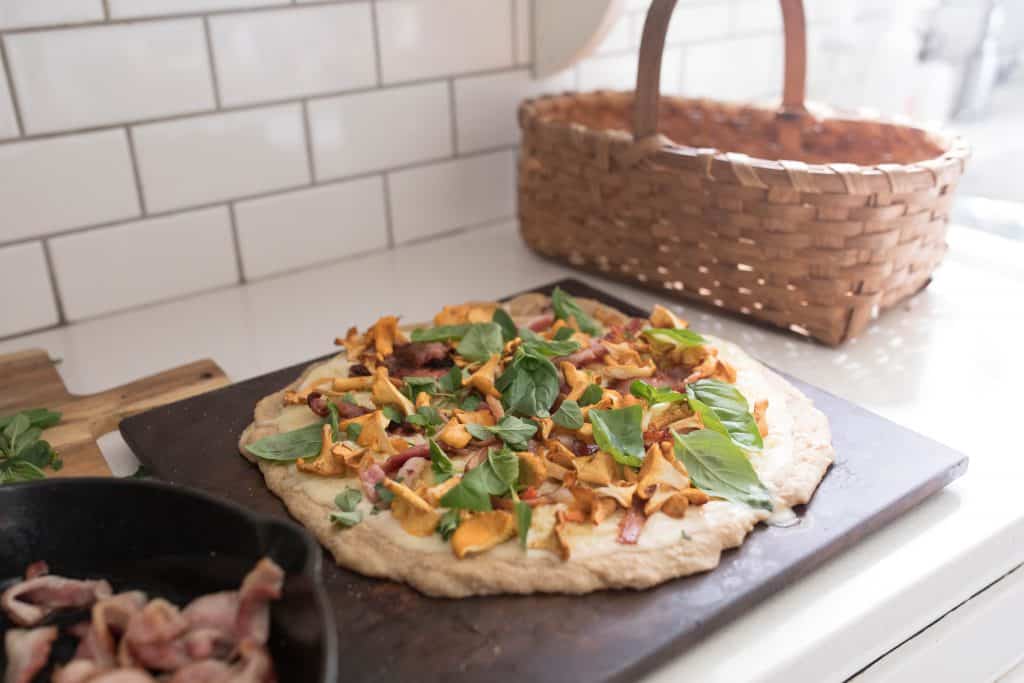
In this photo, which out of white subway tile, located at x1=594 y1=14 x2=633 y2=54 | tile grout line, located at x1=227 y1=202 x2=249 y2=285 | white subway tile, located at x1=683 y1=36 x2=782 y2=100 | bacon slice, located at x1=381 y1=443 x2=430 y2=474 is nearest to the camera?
bacon slice, located at x1=381 y1=443 x2=430 y2=474

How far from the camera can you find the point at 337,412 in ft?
2.49

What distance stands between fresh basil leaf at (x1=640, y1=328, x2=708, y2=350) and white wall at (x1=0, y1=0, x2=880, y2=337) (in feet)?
1.78

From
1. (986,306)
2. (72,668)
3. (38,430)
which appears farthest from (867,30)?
(72,668)

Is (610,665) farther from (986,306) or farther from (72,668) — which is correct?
(986,306)

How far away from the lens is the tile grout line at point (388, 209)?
1234mm

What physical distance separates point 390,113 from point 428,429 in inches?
23.9

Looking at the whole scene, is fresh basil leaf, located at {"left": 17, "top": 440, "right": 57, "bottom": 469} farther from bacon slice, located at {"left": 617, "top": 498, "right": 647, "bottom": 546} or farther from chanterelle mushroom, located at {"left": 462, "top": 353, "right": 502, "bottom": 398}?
bacon slice, located at {"left": 617, "top": 498, "right": 647, "bottom": 546}

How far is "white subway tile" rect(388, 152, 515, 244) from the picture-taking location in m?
1.27

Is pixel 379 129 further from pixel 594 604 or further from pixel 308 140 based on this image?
pixel 594 604

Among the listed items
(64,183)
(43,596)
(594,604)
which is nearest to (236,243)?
(64,183)

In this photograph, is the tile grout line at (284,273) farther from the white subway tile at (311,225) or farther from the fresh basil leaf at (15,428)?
the fresh basil leaf at (15,428)

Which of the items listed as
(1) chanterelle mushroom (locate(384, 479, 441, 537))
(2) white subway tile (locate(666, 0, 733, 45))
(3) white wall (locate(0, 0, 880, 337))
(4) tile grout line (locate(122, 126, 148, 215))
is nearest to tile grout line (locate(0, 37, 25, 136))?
(3) white wall (locate(0, 0, 880, 337))

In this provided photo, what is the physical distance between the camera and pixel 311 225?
3.91ft

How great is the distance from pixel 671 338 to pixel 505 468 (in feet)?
0.84
